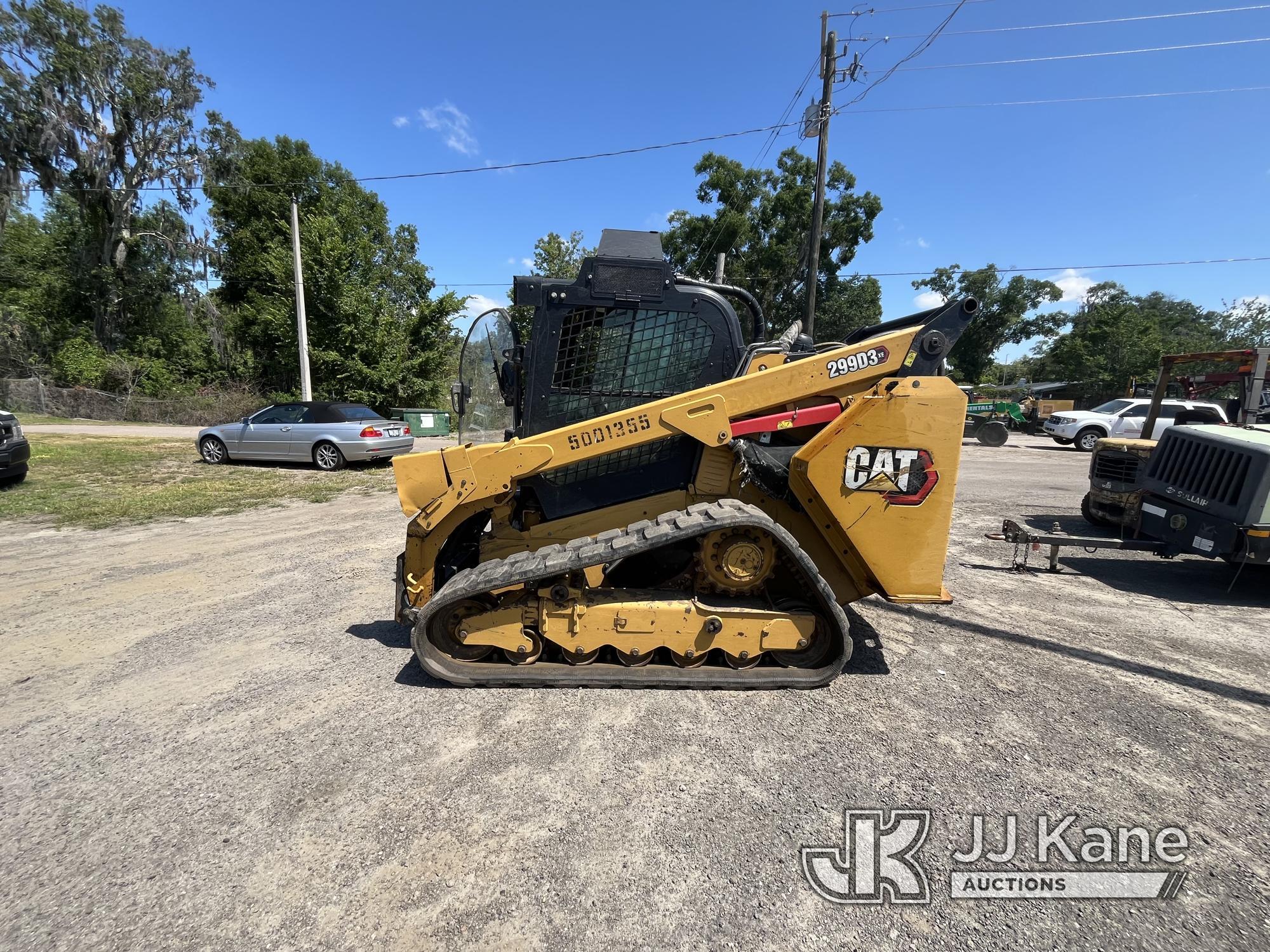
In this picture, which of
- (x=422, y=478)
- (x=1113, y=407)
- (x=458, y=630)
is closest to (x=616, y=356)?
(x=422, y=478)

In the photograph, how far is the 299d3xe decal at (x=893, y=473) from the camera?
3.12 meters

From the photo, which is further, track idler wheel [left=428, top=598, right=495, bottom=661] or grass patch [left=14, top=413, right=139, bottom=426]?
grass patch [left=14, top=413, right=139, bottom=426]

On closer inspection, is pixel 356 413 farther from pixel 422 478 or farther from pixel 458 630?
pixel 458 630

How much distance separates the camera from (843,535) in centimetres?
322

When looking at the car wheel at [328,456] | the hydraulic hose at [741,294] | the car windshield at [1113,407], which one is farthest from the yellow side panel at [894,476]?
the car windshield at [1113,407]

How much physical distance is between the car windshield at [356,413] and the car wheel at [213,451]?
2.54 meters

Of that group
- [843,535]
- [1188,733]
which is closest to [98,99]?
[843,535]

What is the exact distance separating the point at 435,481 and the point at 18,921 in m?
2.20

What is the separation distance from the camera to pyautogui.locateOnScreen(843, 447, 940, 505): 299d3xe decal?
123 inches

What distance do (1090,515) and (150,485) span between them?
1391cm

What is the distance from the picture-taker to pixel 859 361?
331cm

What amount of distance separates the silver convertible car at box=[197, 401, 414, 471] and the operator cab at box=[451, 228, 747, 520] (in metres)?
8.98

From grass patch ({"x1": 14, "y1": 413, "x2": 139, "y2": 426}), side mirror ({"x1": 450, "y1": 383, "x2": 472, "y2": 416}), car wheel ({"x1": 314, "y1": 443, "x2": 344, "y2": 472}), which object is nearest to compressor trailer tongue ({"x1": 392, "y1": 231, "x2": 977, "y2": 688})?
side mirror ({"x1": 450, "y1": 383, "x2": 472, "y2": 416})

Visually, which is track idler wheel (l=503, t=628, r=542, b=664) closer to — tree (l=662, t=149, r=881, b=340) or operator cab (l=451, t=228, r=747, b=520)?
operator cab (l=451, t=228, r=747, b=520)
